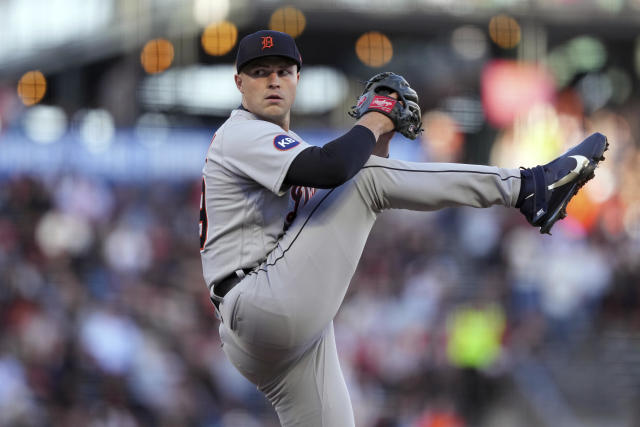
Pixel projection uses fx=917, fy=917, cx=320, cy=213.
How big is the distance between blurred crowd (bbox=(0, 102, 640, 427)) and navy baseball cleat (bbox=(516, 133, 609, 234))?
5.16 meters

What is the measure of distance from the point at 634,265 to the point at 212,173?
8382 millimetres

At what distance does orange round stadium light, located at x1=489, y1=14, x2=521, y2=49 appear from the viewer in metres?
14.2

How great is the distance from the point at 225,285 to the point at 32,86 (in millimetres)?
13807

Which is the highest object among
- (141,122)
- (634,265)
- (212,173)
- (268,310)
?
(212,173)

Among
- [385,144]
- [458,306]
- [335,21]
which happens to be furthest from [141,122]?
[385,144]

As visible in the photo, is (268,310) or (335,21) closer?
(268,310)

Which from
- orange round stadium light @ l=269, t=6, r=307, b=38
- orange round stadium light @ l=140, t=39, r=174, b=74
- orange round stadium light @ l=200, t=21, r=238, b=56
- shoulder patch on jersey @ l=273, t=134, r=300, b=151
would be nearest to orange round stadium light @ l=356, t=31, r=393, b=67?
orange round stadium light @ l=269, t=6, r=307, b=38

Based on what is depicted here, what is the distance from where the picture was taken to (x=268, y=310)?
9.95 ft

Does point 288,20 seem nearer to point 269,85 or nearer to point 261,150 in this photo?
point 269,85

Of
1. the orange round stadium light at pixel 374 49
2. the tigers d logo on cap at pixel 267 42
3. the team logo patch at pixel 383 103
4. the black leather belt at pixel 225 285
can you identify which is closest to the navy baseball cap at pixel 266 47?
the tigers d logo on cap at pixel 267 42

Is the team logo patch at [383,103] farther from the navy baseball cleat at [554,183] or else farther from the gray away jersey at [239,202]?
the navy baseball cleat at [554,183]

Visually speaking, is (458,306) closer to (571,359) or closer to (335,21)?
(571,359)

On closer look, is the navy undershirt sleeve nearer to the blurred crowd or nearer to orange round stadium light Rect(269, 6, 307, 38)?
the blurred crowd

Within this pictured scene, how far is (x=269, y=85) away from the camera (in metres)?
3.25
